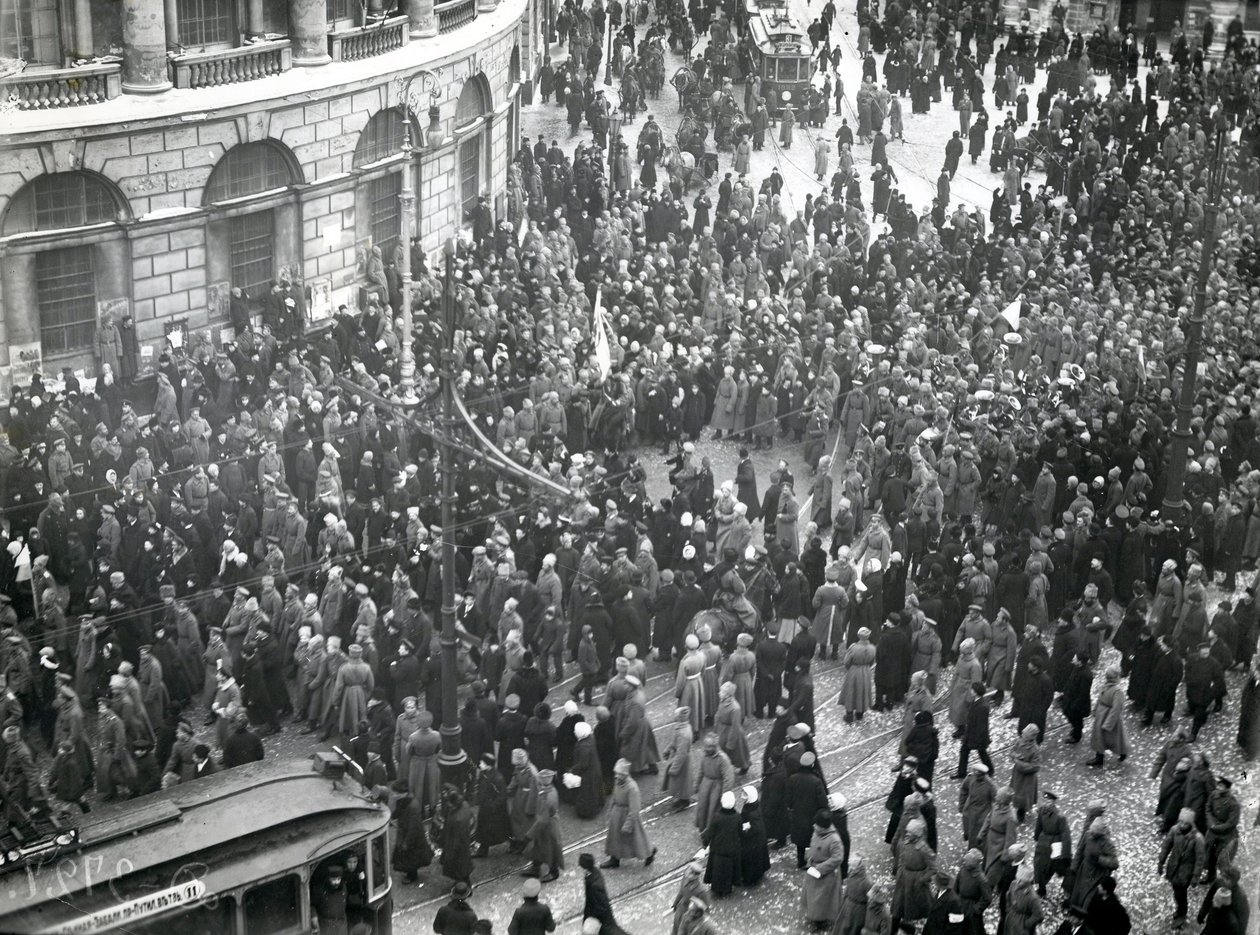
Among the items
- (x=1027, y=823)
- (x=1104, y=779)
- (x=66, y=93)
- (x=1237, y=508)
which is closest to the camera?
(x=1027, y=823)

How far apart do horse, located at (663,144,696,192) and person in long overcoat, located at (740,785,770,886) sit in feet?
86.2

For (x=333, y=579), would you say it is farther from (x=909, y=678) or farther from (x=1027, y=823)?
(x=1027, y=823)

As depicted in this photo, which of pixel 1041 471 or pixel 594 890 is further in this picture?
pixel 1041 471

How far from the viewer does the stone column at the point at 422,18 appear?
3922 cm

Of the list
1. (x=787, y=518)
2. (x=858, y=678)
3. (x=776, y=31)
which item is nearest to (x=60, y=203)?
(x=787, y=518)

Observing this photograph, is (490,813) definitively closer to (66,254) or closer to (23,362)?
(23,362)

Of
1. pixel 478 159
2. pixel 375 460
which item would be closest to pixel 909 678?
pixel 375 460

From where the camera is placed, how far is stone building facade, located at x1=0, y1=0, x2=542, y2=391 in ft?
103

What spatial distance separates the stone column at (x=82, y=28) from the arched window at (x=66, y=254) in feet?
6.90

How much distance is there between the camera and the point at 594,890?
17.5 metres

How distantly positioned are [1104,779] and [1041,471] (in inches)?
279

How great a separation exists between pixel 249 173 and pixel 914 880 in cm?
2187

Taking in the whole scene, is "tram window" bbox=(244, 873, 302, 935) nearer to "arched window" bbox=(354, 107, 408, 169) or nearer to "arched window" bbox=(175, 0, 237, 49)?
"arched window" bbox=(175, 0, 237, 49)

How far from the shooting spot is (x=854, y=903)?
57.9ft
